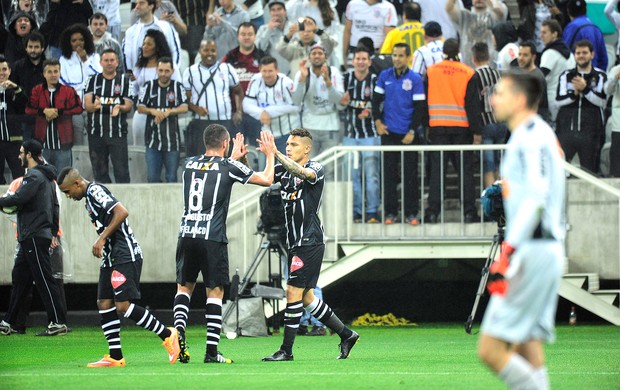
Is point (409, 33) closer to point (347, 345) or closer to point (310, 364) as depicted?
point (347, 345)

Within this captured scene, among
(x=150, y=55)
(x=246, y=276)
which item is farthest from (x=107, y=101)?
(x=246, y=276)

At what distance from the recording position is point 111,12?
18812 millimetres

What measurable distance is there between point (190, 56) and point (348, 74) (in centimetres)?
343

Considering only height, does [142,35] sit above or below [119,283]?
above

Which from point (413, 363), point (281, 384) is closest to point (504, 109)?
point (281, 384)

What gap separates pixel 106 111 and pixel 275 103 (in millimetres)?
2413

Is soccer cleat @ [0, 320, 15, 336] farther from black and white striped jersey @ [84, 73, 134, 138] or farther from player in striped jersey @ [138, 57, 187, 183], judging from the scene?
player in striped jersey @ [138, 57, 187, 183]

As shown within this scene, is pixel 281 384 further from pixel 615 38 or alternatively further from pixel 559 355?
pixel 615 38

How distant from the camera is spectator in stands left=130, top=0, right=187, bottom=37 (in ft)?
60.7

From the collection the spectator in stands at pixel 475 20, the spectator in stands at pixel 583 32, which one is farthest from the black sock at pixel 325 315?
the spectator in stands at pixel 583 32

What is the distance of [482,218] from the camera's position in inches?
636

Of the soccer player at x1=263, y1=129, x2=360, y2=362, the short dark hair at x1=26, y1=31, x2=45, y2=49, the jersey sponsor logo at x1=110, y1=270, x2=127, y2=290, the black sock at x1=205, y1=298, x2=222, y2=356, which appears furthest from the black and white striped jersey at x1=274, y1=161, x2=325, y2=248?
the short dark hair at x1=26, y1=31, x2=45, y2=49

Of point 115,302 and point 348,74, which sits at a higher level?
point 348,74

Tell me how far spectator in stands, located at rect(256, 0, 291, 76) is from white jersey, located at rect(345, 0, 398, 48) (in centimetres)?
106
